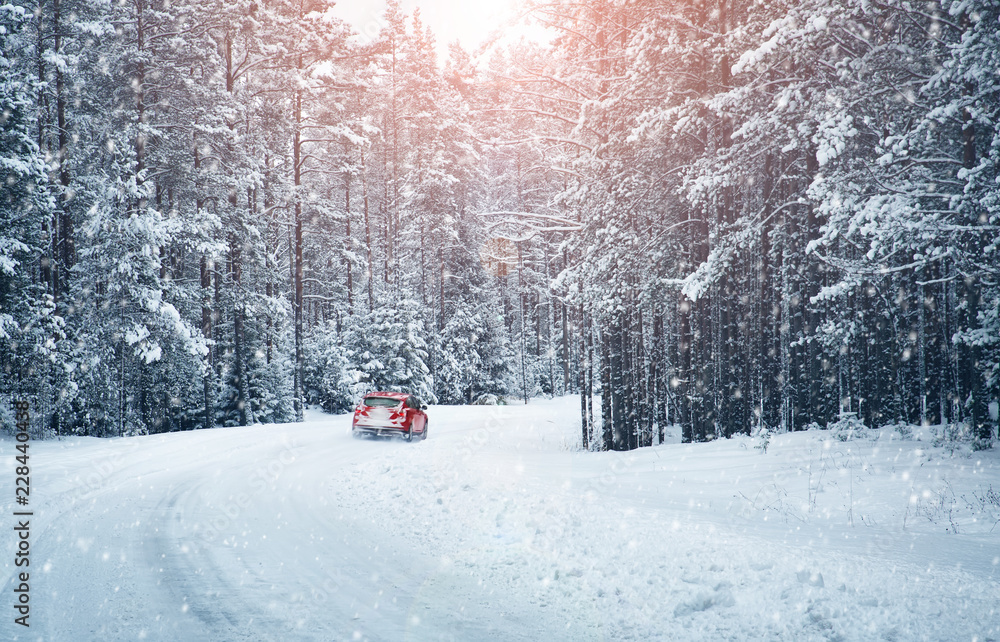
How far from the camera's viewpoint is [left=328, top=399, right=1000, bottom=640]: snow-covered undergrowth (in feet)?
15.6

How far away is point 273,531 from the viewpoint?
25.4 feet

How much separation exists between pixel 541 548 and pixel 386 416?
13596 mm

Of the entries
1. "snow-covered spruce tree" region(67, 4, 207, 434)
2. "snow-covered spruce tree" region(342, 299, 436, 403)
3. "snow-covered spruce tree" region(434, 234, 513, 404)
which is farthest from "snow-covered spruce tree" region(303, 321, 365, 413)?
"snow-covered spruce tree" region(67, 4, 207, 434)

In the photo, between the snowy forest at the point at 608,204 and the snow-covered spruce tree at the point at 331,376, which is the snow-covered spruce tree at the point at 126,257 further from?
the snow-covered spruce tree at the point at 331,376

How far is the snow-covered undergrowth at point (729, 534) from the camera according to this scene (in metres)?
4.76

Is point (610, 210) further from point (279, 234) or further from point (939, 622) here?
point (279, 234)

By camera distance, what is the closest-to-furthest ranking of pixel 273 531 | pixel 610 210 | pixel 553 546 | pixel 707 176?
pixel 553 546, pixel 273 531, pixel 707 176, pixel 610 210

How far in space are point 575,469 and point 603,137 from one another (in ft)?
28.2

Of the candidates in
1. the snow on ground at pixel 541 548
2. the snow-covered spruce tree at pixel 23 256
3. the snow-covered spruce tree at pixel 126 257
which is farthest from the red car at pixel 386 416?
the snow-covered spruce tree at pixel 23 256

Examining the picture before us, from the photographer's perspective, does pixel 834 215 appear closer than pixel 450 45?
Yes

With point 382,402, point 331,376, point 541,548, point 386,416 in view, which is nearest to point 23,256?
point 382,402

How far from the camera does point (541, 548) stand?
6.80m

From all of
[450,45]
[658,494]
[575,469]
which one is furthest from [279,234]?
[658,494]

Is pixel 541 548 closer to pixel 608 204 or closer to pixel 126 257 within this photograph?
pixel 608 204
